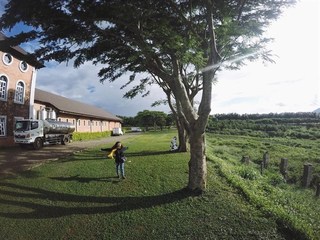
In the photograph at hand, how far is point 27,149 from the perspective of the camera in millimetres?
20312

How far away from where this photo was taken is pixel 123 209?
8406mm

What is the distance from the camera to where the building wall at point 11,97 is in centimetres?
2141

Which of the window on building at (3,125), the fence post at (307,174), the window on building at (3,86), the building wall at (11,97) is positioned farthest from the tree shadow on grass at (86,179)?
the window on building at (3,86)

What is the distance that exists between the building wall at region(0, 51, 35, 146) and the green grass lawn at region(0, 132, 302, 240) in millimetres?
11730

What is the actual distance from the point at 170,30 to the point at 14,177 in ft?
28.3

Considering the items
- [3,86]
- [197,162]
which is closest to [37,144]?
[3,86]

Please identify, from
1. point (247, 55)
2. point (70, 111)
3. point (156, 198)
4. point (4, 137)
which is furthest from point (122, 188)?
point (70, 111)

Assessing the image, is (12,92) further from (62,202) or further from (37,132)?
(62,202)

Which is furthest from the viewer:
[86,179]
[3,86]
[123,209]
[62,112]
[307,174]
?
[62,112]

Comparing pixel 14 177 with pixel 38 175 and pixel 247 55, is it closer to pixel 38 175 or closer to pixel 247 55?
pixel 38 175

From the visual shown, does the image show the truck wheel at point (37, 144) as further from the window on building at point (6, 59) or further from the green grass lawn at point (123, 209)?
the green grass lawn at point (123, 209)

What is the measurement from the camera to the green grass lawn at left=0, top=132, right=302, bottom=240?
704cm

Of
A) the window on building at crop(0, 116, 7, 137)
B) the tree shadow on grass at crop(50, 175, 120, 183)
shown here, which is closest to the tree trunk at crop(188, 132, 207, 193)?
the tree shadow on grass at crop(50, 175, 120, 183)

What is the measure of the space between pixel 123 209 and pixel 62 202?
2090 mm
